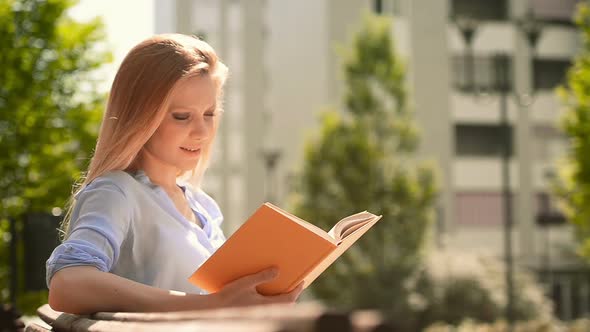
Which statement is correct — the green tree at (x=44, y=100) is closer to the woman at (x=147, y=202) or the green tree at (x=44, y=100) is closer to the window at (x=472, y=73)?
the woman at (x=147, y=202)

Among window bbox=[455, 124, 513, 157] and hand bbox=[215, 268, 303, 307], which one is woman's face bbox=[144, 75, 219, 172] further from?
window bbox=[455, 124, 513, 157]

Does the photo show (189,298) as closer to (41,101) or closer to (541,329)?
(41,101)

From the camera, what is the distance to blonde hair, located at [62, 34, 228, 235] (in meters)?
2.52

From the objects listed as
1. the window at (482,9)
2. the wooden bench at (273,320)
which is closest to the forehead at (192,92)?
the wooden bench at (273,320)

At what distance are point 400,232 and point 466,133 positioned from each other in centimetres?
1252

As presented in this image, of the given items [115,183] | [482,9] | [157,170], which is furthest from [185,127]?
[482,9]

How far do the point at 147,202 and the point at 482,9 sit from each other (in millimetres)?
42829

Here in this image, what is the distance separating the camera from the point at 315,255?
2.32 metres

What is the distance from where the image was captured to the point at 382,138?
3322cm

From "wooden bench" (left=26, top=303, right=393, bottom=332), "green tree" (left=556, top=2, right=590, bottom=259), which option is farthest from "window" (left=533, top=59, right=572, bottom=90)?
"wooden bench" (left=26, top=303, right=393, bottom=332)

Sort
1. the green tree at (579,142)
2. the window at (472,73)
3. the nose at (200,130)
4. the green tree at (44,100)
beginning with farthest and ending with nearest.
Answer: the window at (472,73), the green tree at (579,142), the green tree at (44,100), the nose at (200,130)

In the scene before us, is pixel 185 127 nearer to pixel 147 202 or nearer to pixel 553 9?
pixel 147 202

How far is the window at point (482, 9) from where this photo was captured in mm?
43688

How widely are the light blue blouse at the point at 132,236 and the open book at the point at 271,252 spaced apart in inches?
8.9
